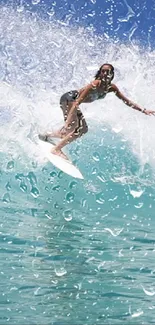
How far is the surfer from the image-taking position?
1047cm

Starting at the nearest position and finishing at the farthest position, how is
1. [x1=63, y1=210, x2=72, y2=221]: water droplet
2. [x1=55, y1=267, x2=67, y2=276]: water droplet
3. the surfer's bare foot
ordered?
1. [x1=55, y1=267, x2=67, y2=276]: water droplet
2. the surfer's bare foot
3. [x1=63, y1=210, x2=72, y2=221]: water droplet

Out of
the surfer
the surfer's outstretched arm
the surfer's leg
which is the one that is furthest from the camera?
the surfer's leg

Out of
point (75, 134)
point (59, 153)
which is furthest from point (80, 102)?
point (59, 153)

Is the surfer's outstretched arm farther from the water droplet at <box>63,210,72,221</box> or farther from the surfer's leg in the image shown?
the water droplet at <box>63,210,72,221</box>

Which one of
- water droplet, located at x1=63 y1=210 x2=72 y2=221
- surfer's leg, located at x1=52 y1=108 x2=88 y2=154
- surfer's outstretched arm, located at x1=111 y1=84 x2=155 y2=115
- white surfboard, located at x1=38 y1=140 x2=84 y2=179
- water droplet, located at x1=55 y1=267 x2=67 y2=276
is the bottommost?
water droplet, located at x1=63 y1=210 x2=72 y2=221

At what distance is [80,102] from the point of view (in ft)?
37.0

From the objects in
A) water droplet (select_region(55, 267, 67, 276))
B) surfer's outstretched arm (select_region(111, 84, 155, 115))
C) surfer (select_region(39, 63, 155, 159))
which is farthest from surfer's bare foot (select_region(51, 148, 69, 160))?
water droplet (select_region(55, 267, 67, 276))

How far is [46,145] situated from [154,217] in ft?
17.9

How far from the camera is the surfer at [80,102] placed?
10.5 m

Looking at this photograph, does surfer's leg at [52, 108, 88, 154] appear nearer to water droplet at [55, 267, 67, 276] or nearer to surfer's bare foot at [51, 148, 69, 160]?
surfer's bare foot at [51, 148, 69, 160]

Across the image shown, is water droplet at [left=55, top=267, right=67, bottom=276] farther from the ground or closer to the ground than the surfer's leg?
closer to the ground

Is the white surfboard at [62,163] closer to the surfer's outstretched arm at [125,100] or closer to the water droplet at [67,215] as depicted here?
the surfer's outstretched arm at [125,100]

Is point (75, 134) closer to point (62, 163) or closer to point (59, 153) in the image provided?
point (59, 153)

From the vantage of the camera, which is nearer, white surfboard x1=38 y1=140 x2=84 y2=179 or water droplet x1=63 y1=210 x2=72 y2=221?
white surfboard x1=38 y1=140 x2=84 y2=179
